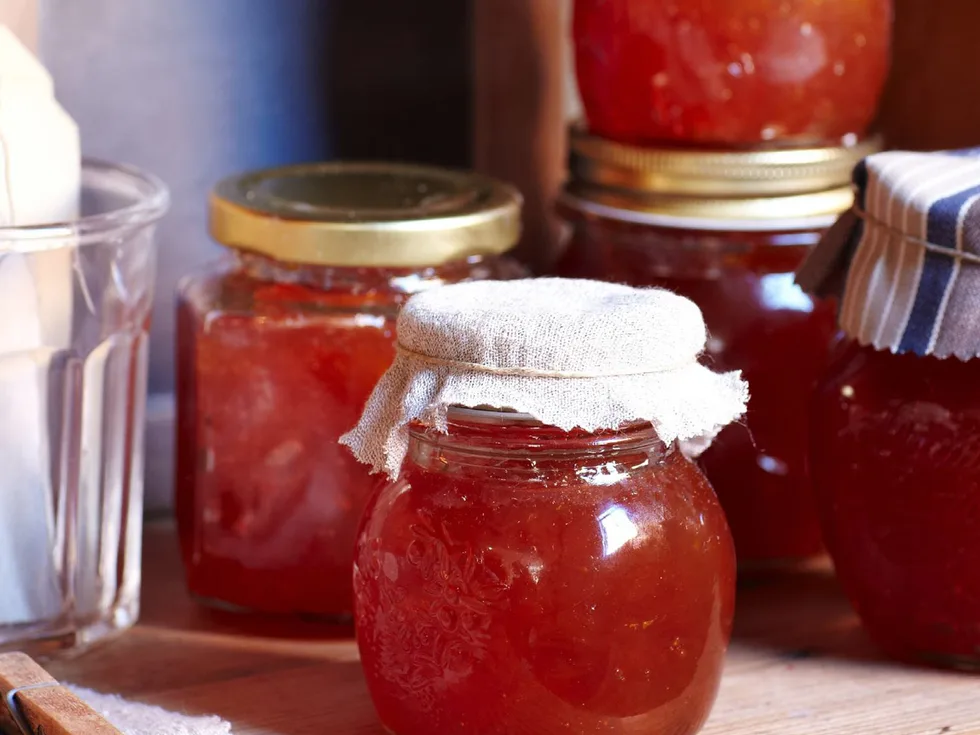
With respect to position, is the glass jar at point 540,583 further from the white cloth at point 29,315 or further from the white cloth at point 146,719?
the white cloth at point 29,315

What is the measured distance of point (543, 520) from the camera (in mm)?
Result: 634

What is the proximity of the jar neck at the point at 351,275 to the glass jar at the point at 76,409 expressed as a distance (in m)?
0.06

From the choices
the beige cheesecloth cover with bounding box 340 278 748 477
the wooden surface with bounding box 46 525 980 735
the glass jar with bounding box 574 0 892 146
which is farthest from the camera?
the glass jar with bounding box 574 0 892 146

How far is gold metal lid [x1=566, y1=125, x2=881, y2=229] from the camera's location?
870mm

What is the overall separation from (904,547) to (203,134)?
0.54 meters

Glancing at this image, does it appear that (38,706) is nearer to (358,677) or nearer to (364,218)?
(358,677)

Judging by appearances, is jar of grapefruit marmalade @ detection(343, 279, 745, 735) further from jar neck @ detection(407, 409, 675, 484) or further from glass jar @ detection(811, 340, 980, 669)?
glass jar @ detection(811, 340, 980, 669)

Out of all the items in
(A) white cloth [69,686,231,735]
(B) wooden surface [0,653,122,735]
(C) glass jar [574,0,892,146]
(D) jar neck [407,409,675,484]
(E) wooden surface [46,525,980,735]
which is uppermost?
(C) glass jar [574,0,892,146]

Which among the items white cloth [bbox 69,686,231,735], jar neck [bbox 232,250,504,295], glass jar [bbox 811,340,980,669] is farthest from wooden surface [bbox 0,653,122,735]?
glass jar [bbox 811,340,980,669]

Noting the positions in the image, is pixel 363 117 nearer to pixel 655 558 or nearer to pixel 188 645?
pixel 188 645

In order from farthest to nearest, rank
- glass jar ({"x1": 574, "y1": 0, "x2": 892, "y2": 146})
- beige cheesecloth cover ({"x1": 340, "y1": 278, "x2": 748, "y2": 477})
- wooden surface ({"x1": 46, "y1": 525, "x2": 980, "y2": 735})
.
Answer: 1. glass jar ({"x1": 574, "y1": 0, "x2": 892, "y2": 146})
2. wooden surface ({"x1": 46, "y1": 525, "x2": 980, "y2": 735})
3. beige cheesecloth cover ({"x1": 340, "y1": 278, "x2": 748, "y2": 477})

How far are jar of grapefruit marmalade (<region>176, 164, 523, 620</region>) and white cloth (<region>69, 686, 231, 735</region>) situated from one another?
13cm

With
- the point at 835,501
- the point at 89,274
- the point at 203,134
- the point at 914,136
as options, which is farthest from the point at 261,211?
the point at 914,136

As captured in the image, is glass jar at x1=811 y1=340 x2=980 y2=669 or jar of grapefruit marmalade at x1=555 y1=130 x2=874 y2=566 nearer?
glass jar at x1=811 y1=340 x2=980 y2=669
